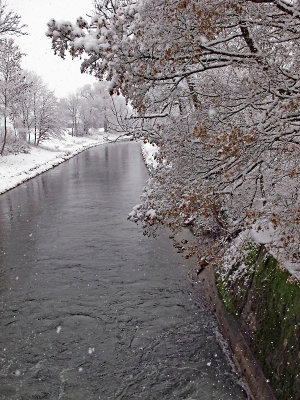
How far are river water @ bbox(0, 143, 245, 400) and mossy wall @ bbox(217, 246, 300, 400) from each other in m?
0.94

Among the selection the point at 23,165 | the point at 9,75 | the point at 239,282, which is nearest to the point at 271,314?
the point at 239,282

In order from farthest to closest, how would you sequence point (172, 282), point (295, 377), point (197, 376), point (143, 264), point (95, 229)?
1. point (95, 229)
2. point (143, 264)
3. point (172, 282)
4. point (197, 376)
5. point (295, 377)

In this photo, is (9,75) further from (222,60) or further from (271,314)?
(271,314)

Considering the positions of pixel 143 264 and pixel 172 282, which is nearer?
pixel 172 282

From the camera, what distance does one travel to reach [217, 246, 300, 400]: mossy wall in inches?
217

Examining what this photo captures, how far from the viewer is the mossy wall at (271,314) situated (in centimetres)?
552

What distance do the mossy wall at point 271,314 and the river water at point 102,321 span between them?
0.94m

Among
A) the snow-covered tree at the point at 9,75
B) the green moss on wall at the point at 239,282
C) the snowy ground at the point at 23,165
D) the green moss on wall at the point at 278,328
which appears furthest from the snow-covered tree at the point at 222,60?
the snow-covered tree at the point at 9,75

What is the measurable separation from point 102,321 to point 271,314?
4300 millimetres

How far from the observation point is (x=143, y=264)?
39.7ft

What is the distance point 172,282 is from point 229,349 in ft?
10.7

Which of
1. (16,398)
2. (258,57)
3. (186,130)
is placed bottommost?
(16,398)

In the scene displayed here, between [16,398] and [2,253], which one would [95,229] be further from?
[16,398]

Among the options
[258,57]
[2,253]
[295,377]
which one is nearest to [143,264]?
[2,253]
